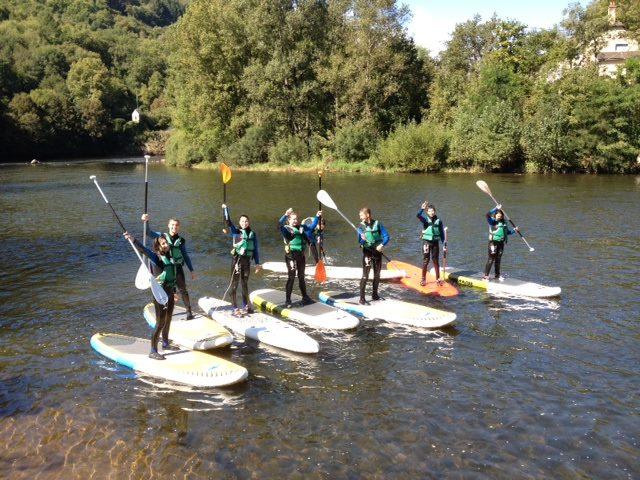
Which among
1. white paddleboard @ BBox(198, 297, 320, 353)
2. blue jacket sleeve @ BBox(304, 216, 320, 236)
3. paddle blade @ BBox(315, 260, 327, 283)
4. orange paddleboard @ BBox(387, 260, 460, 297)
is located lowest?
white paddleboard @ BBox(198, 297, 320, 353)

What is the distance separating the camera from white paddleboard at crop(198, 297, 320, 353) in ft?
36.2

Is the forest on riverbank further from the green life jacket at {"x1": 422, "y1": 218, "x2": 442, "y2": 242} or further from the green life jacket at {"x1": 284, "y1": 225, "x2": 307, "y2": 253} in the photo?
the green life jacket at {"x1": 284, "y1": 225, "x2": 307, "y2": 253}

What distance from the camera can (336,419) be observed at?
862 centimetres

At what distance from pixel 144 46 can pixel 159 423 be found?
13634 centimetres

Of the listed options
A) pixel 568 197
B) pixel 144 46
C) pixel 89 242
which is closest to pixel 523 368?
pixel 89 242

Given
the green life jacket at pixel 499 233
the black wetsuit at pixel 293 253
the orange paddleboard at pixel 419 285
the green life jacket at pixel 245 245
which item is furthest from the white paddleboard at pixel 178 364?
the green life jacket at pixel 499 233

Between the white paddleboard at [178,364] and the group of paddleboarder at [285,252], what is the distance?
10.0 inches

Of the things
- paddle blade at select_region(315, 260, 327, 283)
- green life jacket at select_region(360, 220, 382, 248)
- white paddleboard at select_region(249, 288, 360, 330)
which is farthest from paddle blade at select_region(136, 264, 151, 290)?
paddle blade at select_region(315, 260, 327, 283)

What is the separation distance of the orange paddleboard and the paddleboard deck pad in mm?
504

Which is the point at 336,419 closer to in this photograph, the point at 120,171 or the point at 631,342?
the point at 631,342

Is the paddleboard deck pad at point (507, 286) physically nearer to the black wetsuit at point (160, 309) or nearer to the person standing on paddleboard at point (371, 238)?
the person standing on paddleboard at point (371, 238)

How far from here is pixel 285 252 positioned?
43.0 ft

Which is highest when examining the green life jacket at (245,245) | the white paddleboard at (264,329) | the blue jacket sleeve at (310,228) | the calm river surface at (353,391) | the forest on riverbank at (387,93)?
the forest on riverbank at (387,93)

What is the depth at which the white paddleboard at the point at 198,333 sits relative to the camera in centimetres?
1098
